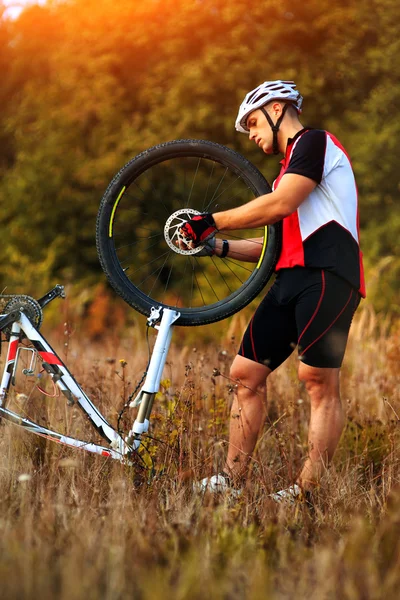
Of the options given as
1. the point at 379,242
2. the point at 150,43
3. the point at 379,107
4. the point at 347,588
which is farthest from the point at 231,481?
the point at 150,43

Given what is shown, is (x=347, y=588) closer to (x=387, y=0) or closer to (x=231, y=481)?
(x=231, y=481)

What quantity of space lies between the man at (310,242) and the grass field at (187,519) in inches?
9.6

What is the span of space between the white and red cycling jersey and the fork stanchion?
2.08ft

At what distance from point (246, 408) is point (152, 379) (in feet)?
1.91

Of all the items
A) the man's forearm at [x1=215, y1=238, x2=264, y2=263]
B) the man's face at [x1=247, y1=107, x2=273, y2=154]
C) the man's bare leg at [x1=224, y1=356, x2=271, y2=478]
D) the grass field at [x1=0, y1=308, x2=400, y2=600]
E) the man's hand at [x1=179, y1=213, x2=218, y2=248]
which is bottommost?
the grass field at [x1=0, y1=308, x2=400, y2=600]

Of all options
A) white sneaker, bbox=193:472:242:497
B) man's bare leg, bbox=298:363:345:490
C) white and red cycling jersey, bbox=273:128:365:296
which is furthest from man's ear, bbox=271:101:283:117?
white sneaker, bbox=193:472:242:497

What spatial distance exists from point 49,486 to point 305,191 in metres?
1.68

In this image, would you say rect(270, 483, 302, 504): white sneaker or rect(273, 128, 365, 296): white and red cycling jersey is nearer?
rect(270, 483, 302, 504): white sneaker

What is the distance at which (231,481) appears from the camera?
3387 millimetres

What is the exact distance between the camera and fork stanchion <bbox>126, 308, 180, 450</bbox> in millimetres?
3354

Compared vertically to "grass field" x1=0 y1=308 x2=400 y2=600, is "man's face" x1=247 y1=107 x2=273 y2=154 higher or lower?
higher

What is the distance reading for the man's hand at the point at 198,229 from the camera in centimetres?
320

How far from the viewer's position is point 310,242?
11.1ft

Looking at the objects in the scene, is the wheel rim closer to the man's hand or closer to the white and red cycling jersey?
the white and red cycling jersey
